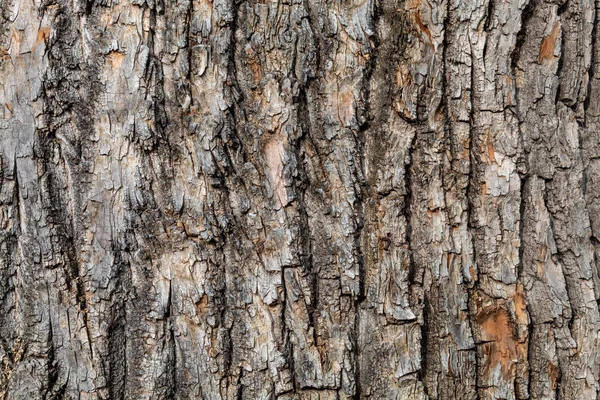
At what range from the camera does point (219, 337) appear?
4.98ft

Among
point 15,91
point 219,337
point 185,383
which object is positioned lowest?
point 185,383

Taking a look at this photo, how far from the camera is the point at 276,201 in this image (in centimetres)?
151

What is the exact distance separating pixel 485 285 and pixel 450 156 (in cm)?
36

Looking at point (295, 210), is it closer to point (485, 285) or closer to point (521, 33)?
point (485, 285)

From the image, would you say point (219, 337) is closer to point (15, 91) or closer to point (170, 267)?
point (170, 267)

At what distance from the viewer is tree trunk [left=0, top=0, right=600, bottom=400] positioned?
1.50m

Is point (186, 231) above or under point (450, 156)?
under

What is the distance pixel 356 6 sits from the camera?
Answer: 60.0 inches

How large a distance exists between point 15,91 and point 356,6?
0.94m

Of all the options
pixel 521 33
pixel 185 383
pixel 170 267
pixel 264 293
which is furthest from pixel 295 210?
pixel 521 33

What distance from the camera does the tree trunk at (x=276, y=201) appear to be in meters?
1.50

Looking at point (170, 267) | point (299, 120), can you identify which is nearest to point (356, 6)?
point (299, 120)

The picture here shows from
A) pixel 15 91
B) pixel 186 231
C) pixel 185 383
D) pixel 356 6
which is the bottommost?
pixel 185 383

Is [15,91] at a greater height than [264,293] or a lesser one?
greater
